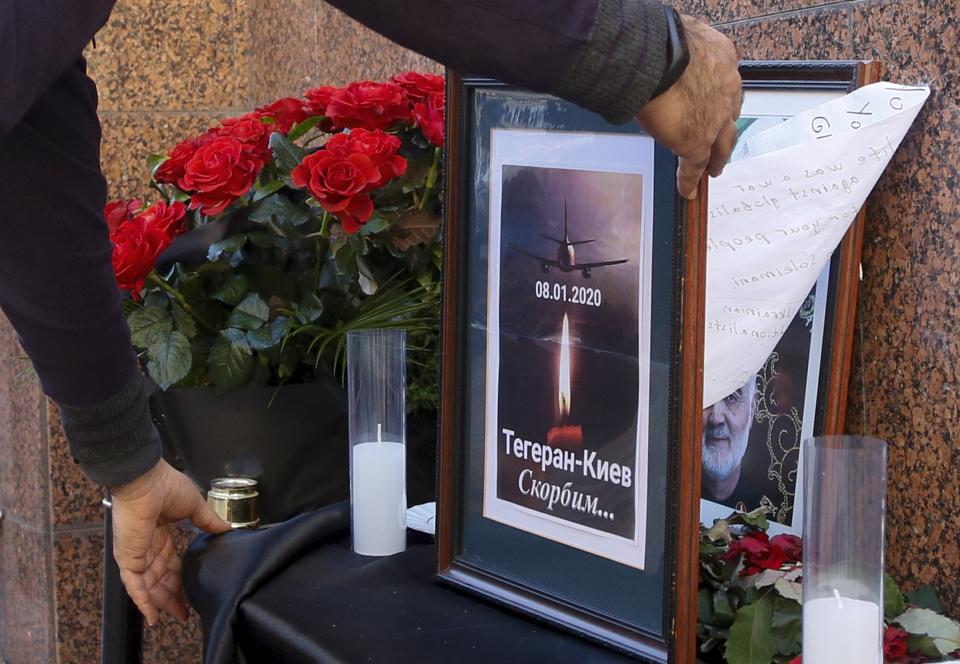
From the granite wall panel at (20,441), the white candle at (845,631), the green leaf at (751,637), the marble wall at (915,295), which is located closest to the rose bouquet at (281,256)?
the marble wall at (915,295)

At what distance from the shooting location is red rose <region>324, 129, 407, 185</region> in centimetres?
150

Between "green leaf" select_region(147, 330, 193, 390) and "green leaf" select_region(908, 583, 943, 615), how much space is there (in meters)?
0.90

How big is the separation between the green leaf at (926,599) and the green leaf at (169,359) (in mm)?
902

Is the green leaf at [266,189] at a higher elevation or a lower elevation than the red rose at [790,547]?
higher

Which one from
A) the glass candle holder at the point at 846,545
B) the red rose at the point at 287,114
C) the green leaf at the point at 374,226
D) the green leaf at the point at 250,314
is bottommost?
the glass candle holder at the point at 846,545

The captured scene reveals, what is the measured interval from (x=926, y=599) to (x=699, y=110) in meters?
0.55

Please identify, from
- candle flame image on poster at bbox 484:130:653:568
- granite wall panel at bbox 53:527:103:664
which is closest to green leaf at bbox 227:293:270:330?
candle flame image on poster at bbox 484:130:653:568

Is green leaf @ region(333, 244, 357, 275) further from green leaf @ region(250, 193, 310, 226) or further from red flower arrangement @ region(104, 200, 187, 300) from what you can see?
red flower arrangement @ region(104, 200, 187, 300)

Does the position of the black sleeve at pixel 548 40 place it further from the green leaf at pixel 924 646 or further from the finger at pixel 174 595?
the finger at pixel 174 595

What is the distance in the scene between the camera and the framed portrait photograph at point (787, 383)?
1.21 metres

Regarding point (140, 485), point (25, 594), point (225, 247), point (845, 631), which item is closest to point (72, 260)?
point (140, 485)

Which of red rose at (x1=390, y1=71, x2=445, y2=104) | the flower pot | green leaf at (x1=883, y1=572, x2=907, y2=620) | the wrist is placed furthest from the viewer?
red rose at (x1=390, y1=71, x2=445, y2=104)

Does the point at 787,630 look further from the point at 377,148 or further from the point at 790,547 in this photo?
the point at 377,148

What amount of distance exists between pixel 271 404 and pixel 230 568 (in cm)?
31
